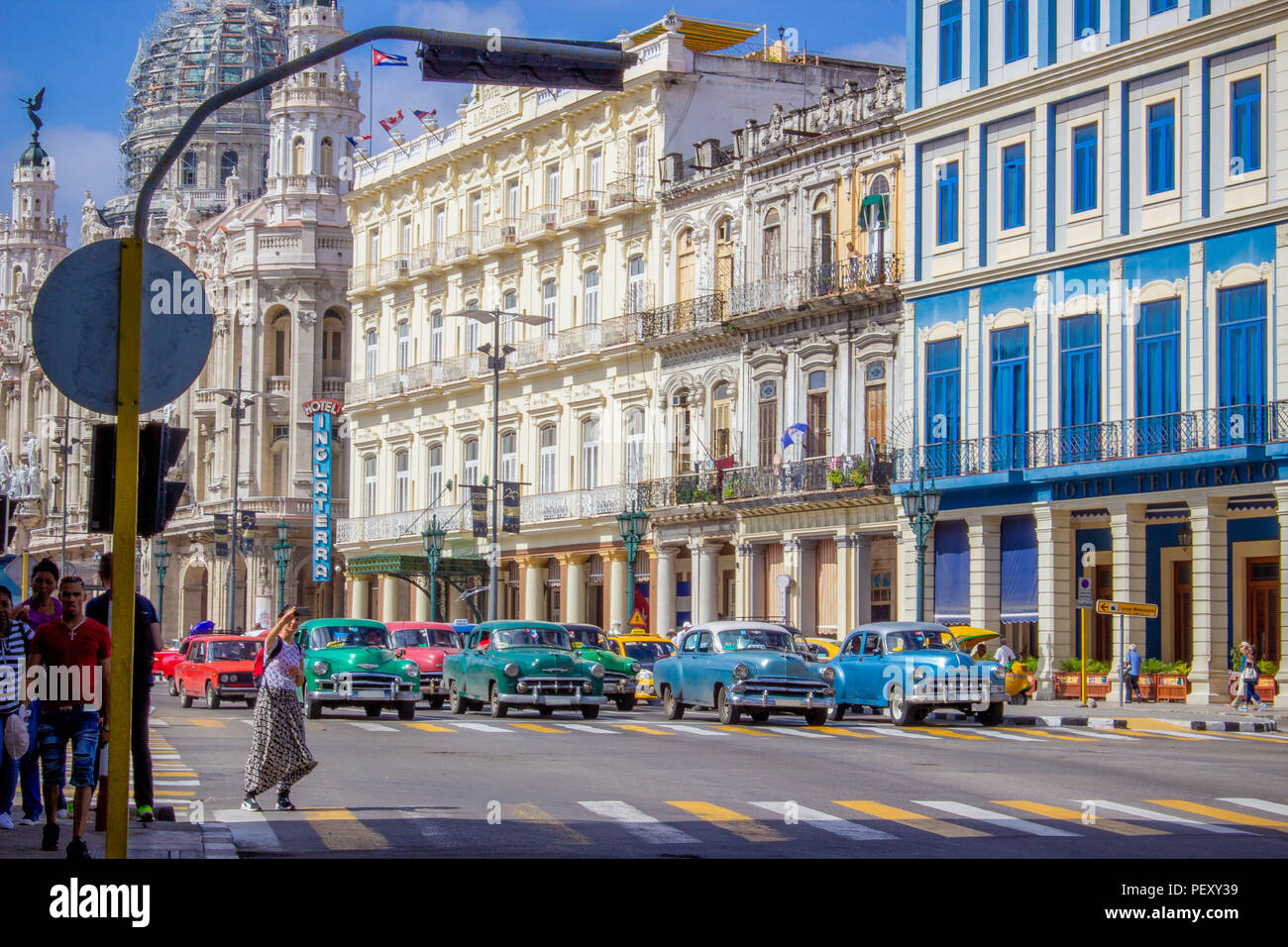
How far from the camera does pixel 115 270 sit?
32.5 ft

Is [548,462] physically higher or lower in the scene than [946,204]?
lower

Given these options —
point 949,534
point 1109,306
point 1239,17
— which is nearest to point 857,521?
point 949,534

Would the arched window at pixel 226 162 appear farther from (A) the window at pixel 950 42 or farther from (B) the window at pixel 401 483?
(A) the window at pixel 950 42

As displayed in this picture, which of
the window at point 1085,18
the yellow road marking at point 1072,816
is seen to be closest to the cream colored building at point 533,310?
the window at point 1085,18

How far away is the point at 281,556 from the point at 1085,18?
143ft

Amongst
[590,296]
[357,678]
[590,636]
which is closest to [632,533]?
[590,636]

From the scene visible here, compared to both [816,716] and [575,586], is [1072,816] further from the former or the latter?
[575,586]

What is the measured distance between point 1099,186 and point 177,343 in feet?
114

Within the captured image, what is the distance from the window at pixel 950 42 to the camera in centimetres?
4600

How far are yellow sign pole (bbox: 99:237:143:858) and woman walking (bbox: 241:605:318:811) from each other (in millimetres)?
7131

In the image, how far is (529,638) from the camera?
3438 centimetres

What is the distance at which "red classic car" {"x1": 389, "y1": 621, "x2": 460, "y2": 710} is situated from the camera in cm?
3800

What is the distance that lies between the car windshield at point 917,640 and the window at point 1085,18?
15.5 metres
